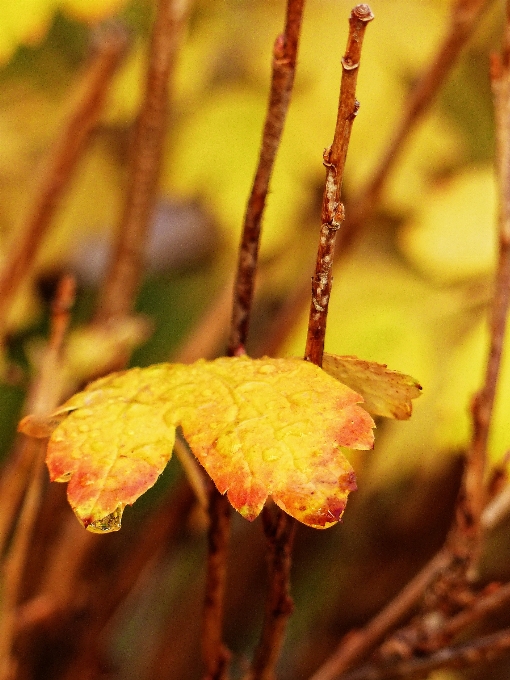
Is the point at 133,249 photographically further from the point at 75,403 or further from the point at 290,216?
the point at 75,403

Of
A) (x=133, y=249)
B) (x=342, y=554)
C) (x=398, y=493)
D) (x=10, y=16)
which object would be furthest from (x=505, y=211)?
→ (x=342, y=554)

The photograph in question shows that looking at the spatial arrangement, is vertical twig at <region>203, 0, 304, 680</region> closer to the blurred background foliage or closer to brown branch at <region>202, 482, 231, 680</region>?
brown branch at <region>202, 482, 231, 680</region>

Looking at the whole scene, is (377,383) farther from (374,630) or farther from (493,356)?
(374,630)

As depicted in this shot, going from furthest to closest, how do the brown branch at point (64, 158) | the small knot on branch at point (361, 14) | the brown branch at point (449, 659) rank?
the brown branch at point (64, 158) < the brown branch at point (449, 659) < the small knot on branch at point (361, 14)

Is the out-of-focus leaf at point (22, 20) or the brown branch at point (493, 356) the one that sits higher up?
the out-of-focus leaf at point (22, 20)

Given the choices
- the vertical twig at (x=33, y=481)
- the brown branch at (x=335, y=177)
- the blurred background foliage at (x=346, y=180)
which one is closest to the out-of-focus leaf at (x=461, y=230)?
the blurred background foliage at (x=346, y=180)

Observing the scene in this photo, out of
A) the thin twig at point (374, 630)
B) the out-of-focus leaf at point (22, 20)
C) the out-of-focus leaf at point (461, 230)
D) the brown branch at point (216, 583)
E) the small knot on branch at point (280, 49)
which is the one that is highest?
the out-of-focus leaf at point (22, 20)

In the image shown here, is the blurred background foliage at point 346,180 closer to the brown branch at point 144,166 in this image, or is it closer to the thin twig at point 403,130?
the thin twig at point 403,130

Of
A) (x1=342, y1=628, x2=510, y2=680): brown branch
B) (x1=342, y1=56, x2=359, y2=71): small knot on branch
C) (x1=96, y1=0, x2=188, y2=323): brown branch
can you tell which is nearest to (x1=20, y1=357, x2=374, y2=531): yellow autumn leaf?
(x1=342, y1=56, x2=359, y2=71): small knot on branch
